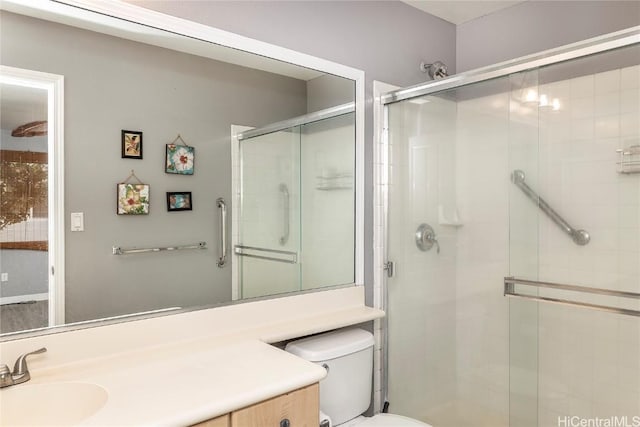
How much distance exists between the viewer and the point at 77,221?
1469mm

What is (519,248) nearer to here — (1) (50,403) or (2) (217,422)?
(2) (217,422)

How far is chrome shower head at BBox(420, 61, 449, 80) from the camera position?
8.29 feet

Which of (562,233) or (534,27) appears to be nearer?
(562,233)

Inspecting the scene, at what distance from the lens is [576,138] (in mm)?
1987

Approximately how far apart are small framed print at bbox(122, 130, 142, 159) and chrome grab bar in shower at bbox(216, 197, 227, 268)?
35cm

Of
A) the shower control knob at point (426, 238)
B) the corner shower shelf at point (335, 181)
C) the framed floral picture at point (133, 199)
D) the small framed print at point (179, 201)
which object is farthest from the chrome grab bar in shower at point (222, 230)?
the shower control knob at point (426, 238)

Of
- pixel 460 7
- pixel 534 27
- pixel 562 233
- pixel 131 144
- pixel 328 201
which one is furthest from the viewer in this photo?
pixel 460 7

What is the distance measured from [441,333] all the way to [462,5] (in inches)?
72.3

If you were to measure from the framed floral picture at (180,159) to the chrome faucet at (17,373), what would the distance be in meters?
0.72

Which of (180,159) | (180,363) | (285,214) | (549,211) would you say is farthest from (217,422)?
(549,211)

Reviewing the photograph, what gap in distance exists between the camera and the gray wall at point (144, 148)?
4.75 ft

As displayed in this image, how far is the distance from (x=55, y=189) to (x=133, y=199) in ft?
0.79

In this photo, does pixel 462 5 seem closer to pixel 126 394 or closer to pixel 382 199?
pixel 382 199

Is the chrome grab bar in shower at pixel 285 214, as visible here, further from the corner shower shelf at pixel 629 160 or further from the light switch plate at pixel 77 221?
the corner shower shelf at pixel 629 160
